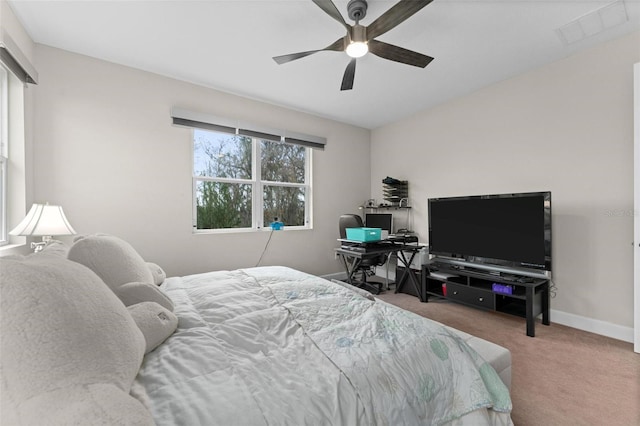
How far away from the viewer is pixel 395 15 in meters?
1.70

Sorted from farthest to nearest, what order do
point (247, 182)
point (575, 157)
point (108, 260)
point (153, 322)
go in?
point (247, 182), point (575, 157), point (108, 260), point (153, 322)

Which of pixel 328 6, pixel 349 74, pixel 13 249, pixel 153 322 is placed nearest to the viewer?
pixel 153 322

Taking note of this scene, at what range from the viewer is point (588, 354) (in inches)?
82.7

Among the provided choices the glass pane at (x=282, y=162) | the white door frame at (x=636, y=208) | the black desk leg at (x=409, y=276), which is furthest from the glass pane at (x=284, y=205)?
the white door frame at (x=636, y=208)

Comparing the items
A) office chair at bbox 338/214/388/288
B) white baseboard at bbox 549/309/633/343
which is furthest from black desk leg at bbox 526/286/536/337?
office chair at bbox 338/214/388/288

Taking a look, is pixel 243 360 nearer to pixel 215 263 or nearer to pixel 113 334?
pixel 113 334

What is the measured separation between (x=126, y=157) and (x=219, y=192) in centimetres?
103

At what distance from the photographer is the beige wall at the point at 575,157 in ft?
7.72

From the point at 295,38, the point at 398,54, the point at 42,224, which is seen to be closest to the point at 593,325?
the point at 398,54

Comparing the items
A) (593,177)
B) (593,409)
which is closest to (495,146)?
(593,177)

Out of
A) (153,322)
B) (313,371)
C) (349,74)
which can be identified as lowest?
(313,371)

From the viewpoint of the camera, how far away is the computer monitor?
13.2 feet

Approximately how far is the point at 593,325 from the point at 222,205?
161 inches

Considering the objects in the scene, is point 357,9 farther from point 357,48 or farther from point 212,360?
point 212,360
